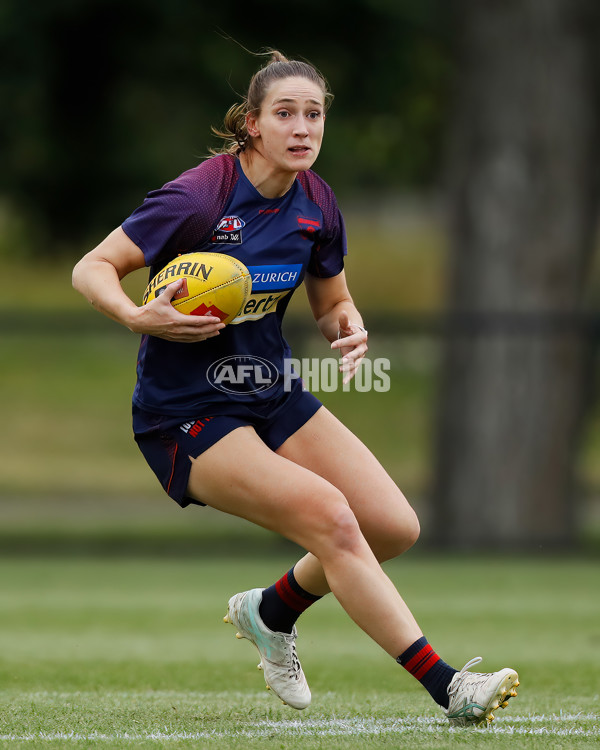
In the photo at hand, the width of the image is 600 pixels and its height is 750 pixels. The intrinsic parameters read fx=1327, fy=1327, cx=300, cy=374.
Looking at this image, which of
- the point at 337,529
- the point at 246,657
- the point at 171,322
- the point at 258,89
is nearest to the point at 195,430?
the point at 171,322

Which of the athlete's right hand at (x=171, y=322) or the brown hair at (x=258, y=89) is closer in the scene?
the athlete's right hand at (x=171, y=322)

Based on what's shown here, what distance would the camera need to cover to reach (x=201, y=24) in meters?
15.8

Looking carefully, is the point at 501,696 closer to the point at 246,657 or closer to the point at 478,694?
the point at 478,694

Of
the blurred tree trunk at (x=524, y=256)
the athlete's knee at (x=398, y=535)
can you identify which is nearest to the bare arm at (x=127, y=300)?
the athlete's knee at (x=398, y=535)

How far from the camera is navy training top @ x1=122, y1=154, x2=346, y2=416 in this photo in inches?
183

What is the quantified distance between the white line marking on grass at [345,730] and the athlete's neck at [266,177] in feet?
6.31

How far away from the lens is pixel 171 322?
442 centimetres

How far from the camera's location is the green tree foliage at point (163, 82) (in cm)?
1562

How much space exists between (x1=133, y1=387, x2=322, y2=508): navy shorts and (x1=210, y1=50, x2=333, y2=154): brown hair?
0.96 m

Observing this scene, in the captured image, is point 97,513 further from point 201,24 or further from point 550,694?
point 550,694

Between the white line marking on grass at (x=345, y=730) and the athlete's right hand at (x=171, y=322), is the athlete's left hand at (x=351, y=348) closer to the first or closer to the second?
the athlete's right hand at (x=171, y=322)

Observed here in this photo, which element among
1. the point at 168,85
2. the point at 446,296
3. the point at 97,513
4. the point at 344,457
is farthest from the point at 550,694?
the point at 168,85

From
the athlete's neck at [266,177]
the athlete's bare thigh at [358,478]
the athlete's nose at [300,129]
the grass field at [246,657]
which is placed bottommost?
the grass field at [246,657]

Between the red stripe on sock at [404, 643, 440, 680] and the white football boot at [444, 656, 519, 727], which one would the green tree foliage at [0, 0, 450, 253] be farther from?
the white football boot at [444, 656, 519, 727]
